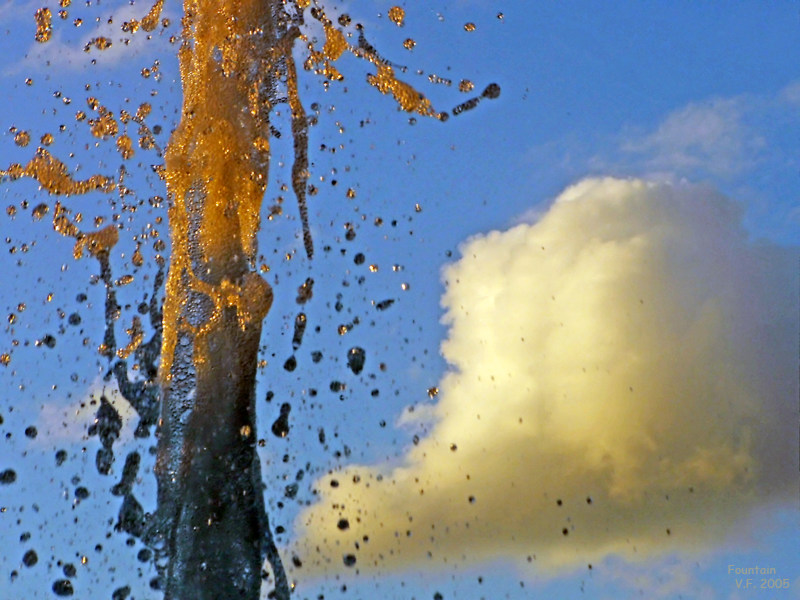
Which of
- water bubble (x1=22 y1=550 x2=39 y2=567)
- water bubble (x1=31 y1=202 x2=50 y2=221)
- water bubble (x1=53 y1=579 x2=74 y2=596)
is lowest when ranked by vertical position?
water bubble (x1=53 y1=579 x2=74 y2=596)

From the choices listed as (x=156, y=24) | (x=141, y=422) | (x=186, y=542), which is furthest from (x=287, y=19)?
(x=186, y=542)

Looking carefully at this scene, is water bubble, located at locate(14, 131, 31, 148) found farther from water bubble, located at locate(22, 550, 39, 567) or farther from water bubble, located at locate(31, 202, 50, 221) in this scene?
water bubble, located at locate(22, 550, 39, 567)

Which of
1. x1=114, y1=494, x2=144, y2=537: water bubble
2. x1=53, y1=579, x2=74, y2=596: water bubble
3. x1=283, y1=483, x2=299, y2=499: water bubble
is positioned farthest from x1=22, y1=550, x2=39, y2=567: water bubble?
x1=283, y1=483, x2=299, y2=499: water bubble

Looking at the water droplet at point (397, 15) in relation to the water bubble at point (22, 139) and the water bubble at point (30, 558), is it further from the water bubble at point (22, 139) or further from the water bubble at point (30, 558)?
the water bubble at point (30, 558)

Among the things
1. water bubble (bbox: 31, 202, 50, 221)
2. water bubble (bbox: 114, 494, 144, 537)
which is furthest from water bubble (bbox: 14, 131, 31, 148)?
water bubble (bbox: 114, 494, 144, 537)

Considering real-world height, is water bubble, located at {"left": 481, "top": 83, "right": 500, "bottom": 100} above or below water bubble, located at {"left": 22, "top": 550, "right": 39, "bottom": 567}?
above

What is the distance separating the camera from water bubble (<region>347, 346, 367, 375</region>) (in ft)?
22.2

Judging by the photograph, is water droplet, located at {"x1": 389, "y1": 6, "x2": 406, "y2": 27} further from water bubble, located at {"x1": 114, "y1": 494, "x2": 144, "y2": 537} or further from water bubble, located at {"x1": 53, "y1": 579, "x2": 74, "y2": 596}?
water bubble, located at {"x1": 53, "y1": 579, "x2": 74, "y2": 596}

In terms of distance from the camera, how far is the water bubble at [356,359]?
6754mm

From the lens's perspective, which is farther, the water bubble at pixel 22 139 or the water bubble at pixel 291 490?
the water bubble at pixel 22 139

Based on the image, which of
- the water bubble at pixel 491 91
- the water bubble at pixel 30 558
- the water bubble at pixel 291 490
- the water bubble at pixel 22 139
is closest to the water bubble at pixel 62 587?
the water bubble at pixel 30 558

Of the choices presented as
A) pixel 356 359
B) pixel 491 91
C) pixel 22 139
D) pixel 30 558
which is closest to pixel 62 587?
pixel 30 558

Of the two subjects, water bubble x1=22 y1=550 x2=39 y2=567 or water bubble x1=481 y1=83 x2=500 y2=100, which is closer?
water bubble x1=22 y1=550 x2=39 y2=567

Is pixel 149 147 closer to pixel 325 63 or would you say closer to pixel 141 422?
pixel 325 63
